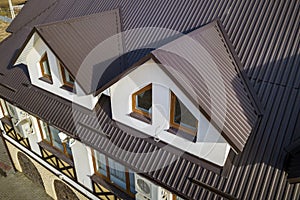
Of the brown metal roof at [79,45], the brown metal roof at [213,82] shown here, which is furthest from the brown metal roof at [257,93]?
the brown metal roof at [79,45]

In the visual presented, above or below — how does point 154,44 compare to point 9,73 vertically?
above

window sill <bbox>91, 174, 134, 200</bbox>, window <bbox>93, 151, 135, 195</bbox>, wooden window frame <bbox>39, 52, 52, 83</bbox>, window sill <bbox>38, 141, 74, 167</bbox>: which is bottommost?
window sill <bbox>91, 174, 134, 200</bbox>

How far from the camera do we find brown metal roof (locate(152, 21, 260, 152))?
5098 mm

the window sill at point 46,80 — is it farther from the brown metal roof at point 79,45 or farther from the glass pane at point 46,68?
the brown metal roof at point 79,45

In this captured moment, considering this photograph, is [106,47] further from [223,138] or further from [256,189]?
[256,189]

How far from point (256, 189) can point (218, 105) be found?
1.98 meters

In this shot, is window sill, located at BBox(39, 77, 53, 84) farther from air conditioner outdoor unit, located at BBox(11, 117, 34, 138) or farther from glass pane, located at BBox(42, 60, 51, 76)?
air conditioner outdoor unit, located at BBox(11, 117, 34, 138)

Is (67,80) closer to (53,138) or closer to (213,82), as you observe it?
(53,138)

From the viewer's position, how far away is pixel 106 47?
7766 millimetres

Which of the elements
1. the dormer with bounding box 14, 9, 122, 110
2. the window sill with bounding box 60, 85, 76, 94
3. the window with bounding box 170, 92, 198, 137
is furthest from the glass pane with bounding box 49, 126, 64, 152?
the window with bounding box 170, 92, 198, 137

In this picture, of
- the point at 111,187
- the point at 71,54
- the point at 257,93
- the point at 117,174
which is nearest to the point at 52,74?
the point at 71,54

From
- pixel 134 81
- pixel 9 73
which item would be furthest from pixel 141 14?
pixel 9 73

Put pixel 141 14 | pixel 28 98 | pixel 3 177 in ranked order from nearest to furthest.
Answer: pixel 141 14 → pixel 28 98 → pixel 3 177

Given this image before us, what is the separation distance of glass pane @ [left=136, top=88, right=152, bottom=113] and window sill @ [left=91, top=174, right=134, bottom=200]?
3131 mm
